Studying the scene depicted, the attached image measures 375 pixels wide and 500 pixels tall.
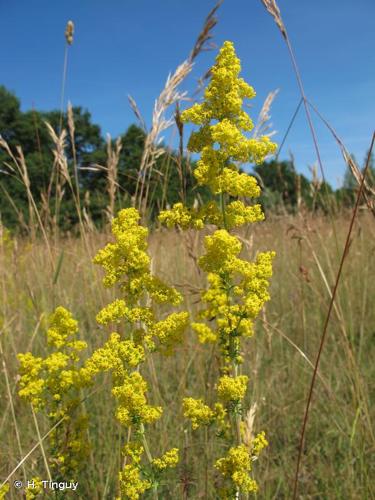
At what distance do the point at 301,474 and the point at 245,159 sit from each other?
1.87 metres

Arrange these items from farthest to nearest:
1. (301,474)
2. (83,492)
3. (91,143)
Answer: (91,143) < (301,474) < (83,492)

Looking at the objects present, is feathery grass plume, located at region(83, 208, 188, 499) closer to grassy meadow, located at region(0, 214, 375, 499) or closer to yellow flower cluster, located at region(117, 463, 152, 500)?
yellow flower cluster, located at region(117, 463, 152, 500)

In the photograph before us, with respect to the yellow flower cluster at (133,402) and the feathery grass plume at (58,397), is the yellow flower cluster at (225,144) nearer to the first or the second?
the yellow flower cluster at (133,402)

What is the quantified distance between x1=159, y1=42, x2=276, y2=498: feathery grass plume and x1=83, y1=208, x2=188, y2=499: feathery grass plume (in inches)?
5.3

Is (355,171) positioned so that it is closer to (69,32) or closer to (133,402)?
(133,402)

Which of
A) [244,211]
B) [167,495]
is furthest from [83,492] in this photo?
[244,211]

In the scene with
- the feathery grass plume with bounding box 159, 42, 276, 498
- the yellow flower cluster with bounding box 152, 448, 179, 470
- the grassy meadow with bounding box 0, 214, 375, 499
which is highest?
the feathery grass plume with bounding box 159, 42, 276, 498

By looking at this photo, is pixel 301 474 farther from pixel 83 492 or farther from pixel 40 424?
pixel 40 424

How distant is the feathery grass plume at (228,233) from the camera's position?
121 cm

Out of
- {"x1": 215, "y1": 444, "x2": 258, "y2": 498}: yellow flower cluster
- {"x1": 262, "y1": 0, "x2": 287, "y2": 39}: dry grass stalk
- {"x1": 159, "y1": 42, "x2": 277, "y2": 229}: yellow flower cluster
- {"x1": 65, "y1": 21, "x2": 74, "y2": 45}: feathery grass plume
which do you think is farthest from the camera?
{"x1": 65, "y1": 21, "x2": 74, "y2": 45}: feathery grass plume

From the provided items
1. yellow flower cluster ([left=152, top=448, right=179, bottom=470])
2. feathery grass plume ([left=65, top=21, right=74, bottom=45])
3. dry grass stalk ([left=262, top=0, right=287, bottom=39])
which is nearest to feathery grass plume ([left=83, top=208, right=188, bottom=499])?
yellow flower cluster ([left=152, top=448, right=179, bottom=470])

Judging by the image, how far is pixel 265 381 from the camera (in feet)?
9.56

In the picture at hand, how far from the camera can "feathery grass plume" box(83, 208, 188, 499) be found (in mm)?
1270

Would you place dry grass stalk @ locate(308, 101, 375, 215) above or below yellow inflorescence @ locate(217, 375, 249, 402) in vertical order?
above
